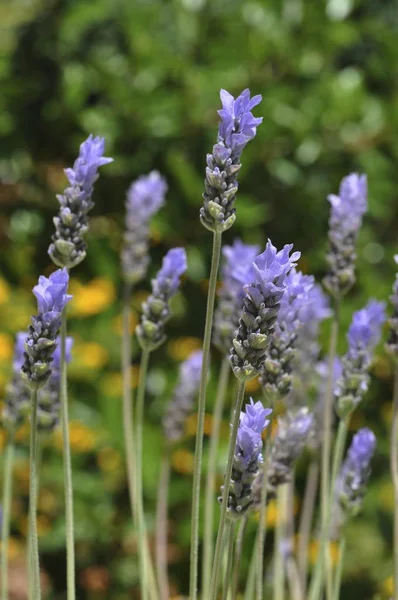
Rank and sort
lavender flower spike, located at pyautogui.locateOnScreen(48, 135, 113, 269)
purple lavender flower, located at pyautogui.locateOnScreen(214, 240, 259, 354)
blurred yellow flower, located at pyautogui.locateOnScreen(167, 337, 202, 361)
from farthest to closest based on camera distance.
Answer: blurred yellow flower, located at pyautogui.locateOnScreen(167, 337, 202, 361) < purple lavender flower, located at pyautogui.locateOnScreen(214, 240, 259, 354) < lavender flower spike, located at pyautogui.locateOnScreen(48, 135, 113, 269)

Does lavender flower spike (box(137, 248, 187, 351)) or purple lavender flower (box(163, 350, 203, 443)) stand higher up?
purple lavender flower (box(163, 350, 203, 443))

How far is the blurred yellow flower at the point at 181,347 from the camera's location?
1932 millimetres

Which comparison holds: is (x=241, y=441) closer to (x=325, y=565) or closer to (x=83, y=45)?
(x=325, y=565)

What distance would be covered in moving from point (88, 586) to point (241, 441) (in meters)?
1.15

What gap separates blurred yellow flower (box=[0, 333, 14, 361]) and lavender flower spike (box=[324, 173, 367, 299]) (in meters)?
1.05

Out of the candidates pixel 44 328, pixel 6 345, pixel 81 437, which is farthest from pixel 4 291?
pixel 44 328

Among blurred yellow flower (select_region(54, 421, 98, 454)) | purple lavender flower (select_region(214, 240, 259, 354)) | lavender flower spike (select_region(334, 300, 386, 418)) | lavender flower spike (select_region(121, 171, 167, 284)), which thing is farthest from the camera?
blurred yellow flower (select_region(54, 421, 98, 454))

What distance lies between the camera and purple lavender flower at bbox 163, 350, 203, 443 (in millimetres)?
1186

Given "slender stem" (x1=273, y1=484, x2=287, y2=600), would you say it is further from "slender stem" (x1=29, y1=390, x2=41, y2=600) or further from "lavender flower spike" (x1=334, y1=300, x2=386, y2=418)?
"slender stem" (x1=29, y1=390, x2=41, y2=600)

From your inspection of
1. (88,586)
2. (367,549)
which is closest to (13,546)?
(88,586)

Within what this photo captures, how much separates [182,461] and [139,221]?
85 cm

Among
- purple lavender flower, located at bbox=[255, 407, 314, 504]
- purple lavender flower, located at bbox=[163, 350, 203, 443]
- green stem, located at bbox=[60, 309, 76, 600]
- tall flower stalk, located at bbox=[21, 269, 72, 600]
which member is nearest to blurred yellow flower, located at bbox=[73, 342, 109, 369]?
purple lavender flower, located at bbox=[163, 350, 203, 443]

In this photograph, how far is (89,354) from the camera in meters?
1.86

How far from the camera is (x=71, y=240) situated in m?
0.76
